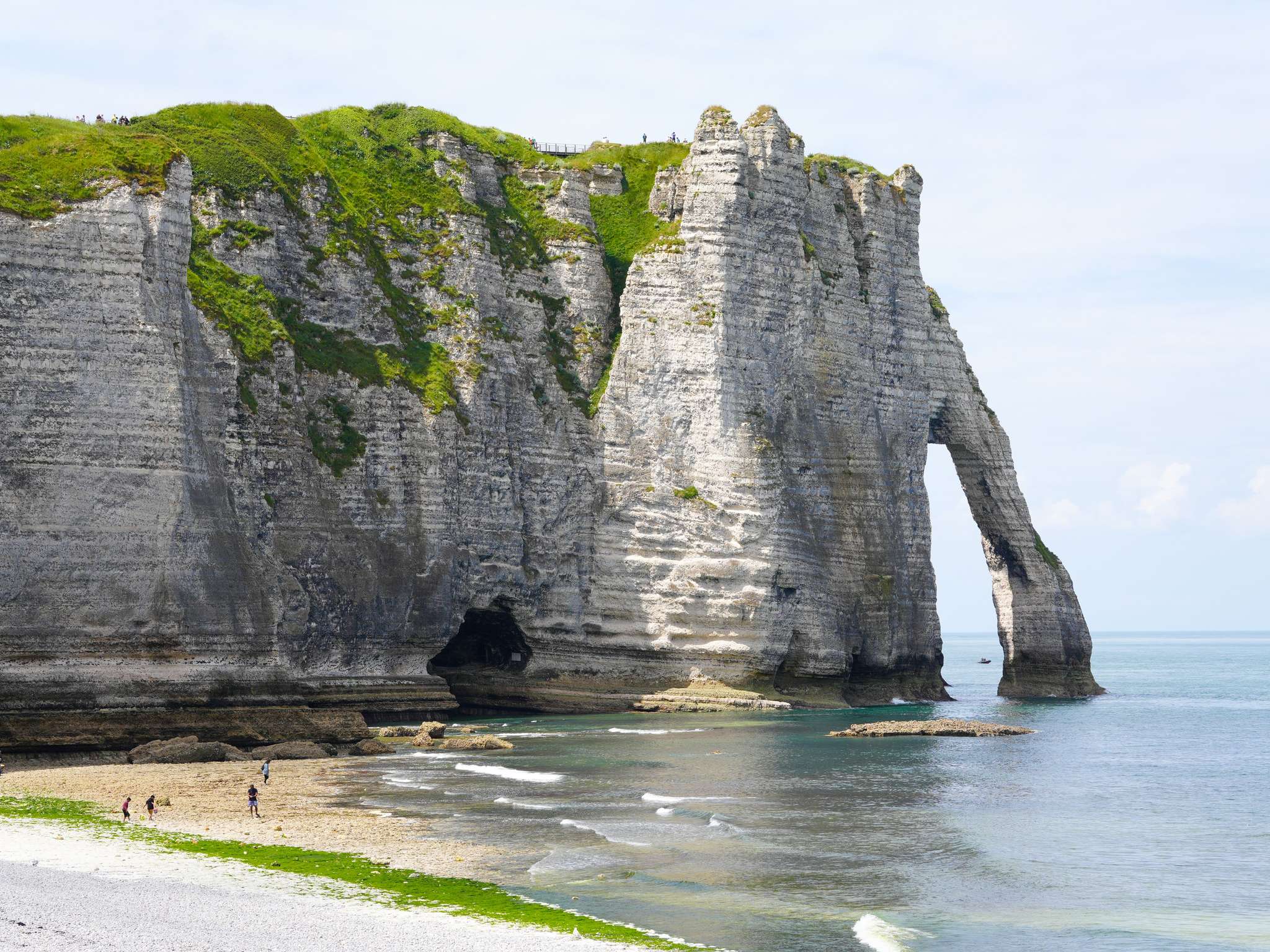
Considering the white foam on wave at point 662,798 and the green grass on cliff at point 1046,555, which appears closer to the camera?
the white foam on wave at point 662,798

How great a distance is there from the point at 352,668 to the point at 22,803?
27.6m

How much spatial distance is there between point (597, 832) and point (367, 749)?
63.5 feet

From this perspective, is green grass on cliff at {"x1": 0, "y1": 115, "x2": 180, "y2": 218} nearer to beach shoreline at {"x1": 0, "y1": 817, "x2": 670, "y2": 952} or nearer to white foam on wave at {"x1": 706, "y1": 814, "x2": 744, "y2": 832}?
beach shoreline at {"x1": 0, "y1": 817, "x2": 670, "y2": 952}

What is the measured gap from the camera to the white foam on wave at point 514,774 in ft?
160

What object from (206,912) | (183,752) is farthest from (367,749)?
(206,912)

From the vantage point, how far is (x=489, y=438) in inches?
2980

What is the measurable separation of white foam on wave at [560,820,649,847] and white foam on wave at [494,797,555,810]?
215cm

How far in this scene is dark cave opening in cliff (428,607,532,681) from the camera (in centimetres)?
7719

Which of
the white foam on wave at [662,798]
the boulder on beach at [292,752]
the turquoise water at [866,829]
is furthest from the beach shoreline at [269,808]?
the white foam on wave at [662,798]

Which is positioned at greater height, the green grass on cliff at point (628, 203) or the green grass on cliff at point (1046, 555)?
the green grass on cliff at point (628, 203)

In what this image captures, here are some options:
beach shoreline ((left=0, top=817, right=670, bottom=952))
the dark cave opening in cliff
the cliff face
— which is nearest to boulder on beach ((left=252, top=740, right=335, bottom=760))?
the cliff face

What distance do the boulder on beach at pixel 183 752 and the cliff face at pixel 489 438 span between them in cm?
90

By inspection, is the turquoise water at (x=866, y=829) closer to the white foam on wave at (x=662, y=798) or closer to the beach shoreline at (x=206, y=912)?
the white foam on wave at (x=662, y=798)

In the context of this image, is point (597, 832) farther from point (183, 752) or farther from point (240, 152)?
point (240, 152)
